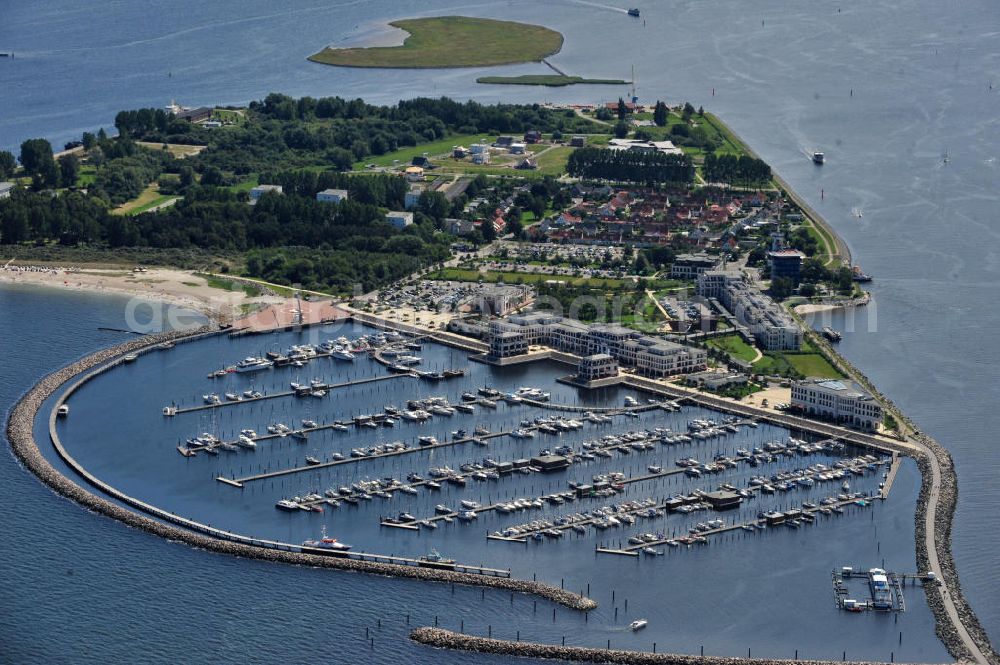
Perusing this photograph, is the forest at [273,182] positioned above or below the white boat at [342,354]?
above

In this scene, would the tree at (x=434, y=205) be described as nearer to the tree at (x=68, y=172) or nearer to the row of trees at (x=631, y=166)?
the row of trees at (x=631, y=166)

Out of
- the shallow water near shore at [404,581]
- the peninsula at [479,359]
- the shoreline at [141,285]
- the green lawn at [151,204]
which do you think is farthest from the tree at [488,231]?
the shallow water near shore at [404,581]

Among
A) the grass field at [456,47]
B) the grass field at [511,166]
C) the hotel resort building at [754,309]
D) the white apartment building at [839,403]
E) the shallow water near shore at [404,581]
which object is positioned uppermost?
the grass field at [456,47]

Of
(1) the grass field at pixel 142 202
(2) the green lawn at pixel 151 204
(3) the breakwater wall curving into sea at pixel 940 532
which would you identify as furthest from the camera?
(1) the grass field at pixel 142 202

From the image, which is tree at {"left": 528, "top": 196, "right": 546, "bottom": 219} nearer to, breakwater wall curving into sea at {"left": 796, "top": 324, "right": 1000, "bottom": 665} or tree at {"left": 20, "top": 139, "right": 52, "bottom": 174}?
tree at {"left": 20, "top": 139, "right": 52, "bottom": 174}

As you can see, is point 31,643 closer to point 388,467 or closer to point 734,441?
point 388,467

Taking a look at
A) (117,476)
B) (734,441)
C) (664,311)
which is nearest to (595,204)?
(664,311)

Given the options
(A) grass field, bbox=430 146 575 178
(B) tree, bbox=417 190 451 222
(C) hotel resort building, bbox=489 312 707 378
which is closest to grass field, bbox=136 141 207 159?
(A) grass field, bbox=430 146 575 178
